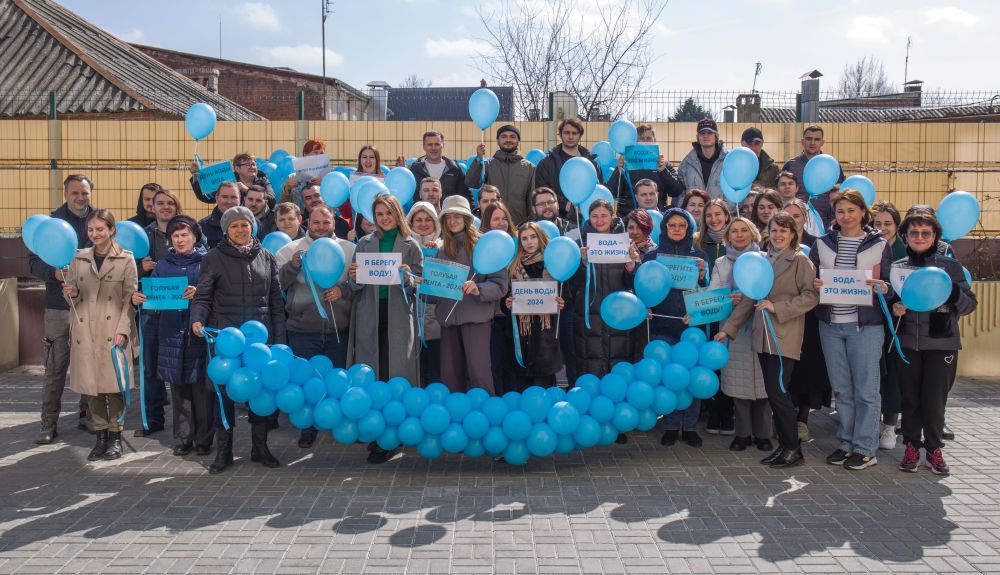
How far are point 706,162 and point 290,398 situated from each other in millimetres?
5126

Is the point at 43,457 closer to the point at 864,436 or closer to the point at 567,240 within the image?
the point at 567,240

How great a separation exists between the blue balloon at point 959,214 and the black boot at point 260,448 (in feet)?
17.1

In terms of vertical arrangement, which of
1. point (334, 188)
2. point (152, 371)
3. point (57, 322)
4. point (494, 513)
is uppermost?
point (334, 188)

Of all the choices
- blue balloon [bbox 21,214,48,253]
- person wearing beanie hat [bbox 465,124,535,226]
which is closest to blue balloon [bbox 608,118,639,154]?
person wearing beanie hat [bbox 465,124,535,226]

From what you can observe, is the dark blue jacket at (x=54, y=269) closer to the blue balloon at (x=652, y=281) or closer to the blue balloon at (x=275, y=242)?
the blue balloon at (x=275, y=242)

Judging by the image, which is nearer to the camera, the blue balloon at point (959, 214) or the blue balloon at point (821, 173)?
the blue balloon at point (959, 214)

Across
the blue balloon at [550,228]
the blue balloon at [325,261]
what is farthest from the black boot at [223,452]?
the blue balloon at [550,228]

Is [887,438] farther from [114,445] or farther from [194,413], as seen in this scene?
[114,445]

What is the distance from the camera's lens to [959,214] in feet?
21.2

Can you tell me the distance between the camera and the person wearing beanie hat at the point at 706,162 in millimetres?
8773

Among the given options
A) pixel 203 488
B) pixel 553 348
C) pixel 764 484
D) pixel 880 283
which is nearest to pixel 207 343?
pixel 203 488

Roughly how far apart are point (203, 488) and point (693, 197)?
462 cm

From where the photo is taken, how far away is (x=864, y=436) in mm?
6285

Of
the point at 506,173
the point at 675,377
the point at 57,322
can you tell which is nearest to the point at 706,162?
the point at 506,173
